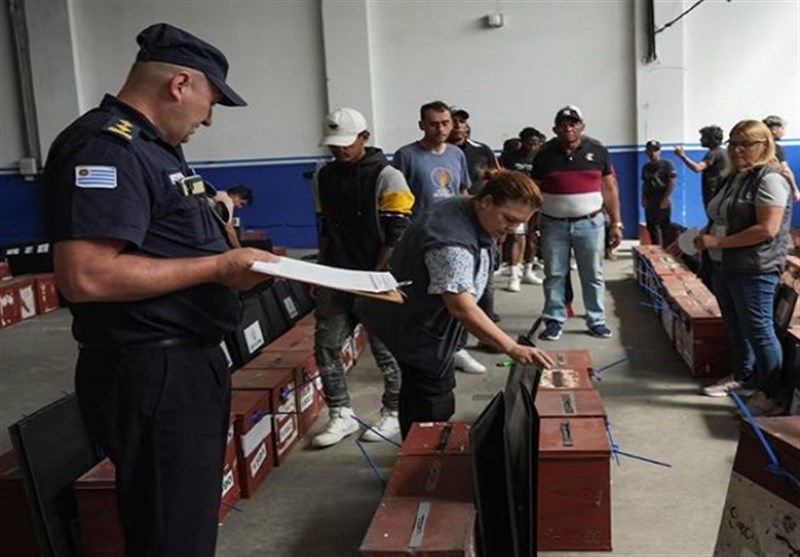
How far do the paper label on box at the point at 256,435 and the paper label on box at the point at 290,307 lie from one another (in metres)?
1.67

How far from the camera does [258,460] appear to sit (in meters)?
2.85

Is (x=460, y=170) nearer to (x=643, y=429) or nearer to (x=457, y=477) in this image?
(x=643, y=429)

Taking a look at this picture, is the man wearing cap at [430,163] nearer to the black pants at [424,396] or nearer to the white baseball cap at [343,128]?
the white baseball cap at [343,128]

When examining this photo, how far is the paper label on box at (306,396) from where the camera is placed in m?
3.35

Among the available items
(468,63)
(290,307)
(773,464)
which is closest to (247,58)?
(468,63)

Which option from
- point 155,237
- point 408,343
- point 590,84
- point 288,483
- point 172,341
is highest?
point 590,84

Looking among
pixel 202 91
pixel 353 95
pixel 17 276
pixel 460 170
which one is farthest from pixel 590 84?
pixel 202 91

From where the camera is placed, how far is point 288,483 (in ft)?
9.41

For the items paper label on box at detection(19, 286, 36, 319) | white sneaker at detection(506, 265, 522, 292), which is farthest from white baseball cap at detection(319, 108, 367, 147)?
paper label on box at detection(19, 286, 36, 319)

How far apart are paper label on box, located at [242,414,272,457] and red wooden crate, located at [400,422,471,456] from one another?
2.09 feet

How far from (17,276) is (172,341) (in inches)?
231

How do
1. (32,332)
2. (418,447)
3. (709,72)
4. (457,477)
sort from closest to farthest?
(457,477) → (418,447) → (32,332) → (709,72)

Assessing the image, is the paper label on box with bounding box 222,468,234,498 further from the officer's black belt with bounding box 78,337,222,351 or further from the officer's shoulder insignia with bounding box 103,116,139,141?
the officer's shoulder insignia with bounding box 103,116,139,141

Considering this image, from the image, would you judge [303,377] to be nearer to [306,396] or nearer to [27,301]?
[306,396]
